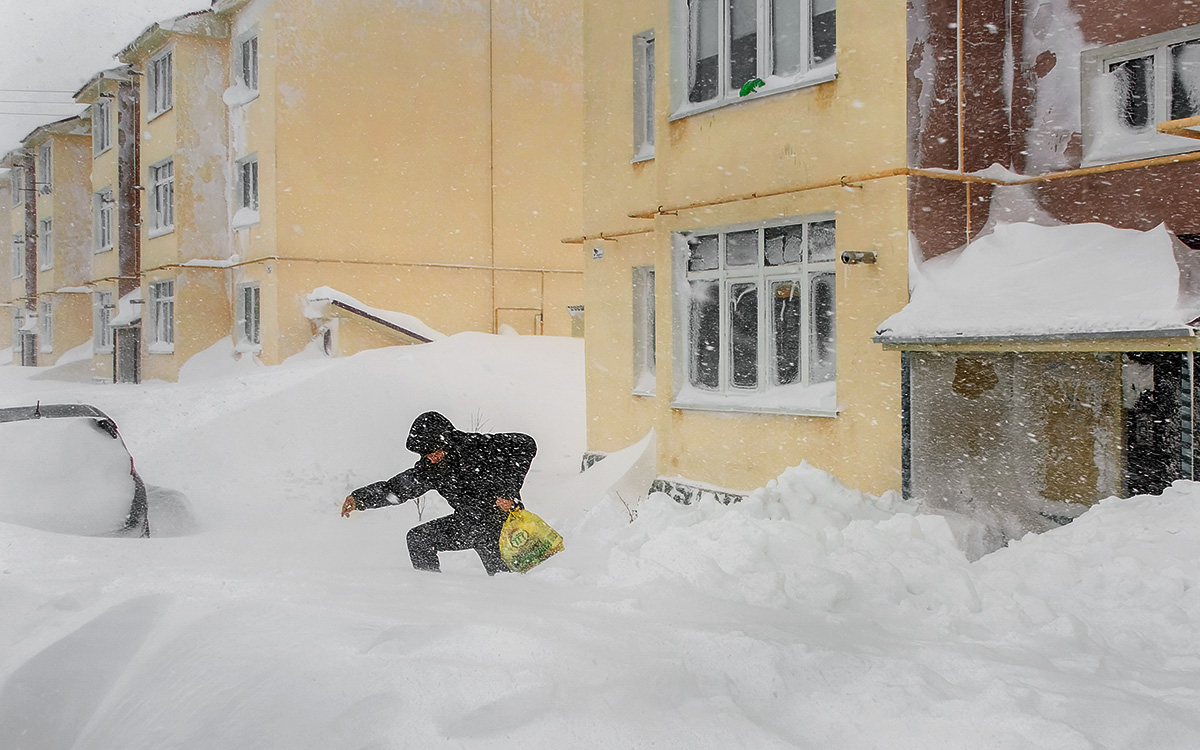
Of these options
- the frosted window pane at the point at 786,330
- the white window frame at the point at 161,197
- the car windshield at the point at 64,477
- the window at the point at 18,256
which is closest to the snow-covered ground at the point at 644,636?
the car windshield at the point at 64,477

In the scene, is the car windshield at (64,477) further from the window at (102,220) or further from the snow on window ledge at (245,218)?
the window at (102,220)

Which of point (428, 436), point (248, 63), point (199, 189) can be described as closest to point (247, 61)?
point (248, 63)

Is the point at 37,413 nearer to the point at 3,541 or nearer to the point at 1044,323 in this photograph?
the point at 3,541

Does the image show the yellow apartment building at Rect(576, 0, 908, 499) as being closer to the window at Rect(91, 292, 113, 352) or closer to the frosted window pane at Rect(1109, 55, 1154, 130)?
the frosted window pane at Rect(1109, 55, 1154, 130)

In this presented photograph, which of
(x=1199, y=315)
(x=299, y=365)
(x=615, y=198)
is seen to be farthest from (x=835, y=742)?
(x=299, y=365)

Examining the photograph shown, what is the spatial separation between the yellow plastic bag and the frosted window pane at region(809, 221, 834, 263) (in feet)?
13.7

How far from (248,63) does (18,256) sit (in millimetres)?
21813

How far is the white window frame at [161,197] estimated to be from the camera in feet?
70.3

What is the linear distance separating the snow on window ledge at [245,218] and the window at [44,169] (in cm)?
1577

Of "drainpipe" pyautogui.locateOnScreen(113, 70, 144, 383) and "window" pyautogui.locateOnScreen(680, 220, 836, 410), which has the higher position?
"drainpipe" pyautogui.locateOnScreen(113, 70, 144, 383)

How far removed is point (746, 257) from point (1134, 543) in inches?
181

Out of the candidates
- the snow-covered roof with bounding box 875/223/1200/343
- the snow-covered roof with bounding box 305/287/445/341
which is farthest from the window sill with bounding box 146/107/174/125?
the snow-covered roof with bounding box 875/223/1200/343

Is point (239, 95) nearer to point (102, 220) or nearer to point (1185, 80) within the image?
point (102, 220)

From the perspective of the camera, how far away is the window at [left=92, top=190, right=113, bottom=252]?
26.1m
